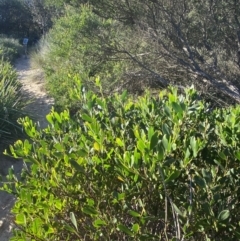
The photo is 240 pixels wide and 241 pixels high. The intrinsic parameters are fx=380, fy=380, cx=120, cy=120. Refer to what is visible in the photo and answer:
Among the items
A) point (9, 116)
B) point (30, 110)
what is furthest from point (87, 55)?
point (9, 116)

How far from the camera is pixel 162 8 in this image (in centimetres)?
679

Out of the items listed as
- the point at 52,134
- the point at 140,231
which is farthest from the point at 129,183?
the point at 52,134

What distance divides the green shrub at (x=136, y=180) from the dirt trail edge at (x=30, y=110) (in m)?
1.81

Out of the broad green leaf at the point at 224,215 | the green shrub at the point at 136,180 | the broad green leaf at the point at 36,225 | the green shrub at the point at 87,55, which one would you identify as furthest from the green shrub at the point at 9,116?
the broad green leaf at the point at 224,215

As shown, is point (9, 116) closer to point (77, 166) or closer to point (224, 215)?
point (77, 166)

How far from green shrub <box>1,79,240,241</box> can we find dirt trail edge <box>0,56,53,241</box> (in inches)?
71.1

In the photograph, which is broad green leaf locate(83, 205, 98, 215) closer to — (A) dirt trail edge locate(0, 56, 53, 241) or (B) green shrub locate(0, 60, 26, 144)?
(A) dirt trail edge locate(0, 56, 53, 241)

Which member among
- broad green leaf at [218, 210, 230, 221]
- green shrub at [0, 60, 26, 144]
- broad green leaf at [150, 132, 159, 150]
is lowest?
green shrub at [0, 60, 26, 144]

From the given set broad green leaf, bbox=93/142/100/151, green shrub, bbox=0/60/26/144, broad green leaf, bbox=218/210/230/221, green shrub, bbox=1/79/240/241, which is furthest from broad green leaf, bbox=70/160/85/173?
green shrub, bbox=0/60/26/144

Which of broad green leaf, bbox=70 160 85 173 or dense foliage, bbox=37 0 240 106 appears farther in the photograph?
dense foliage, bbox=37 0 240 106

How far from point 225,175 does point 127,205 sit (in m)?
0.42

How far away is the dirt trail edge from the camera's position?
12.9 feet

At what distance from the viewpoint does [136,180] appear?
1500 millimetres

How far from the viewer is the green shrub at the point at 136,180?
1442mm
